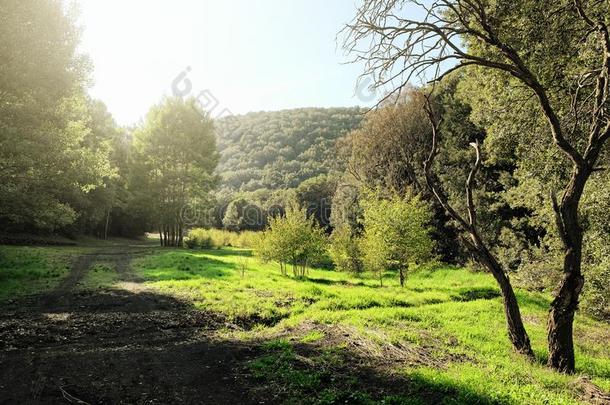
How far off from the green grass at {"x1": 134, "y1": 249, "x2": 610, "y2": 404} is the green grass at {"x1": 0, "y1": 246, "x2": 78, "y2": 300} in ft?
14.4

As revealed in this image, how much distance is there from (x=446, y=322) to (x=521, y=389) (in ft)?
21.3

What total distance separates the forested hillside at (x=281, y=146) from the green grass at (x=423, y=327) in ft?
232

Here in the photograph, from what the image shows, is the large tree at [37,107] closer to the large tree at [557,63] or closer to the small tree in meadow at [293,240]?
the small tree in meadow at [293,240]

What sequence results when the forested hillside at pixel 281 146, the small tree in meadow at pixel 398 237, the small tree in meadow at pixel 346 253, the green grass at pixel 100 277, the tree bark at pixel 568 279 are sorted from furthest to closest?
the forested hillside at pixel 281 146, the small tree in meadow at pixel 346 253, the small tree in meadow at pixel 398 237, the green grass at pixel 100 277, the tree bark at pixel 568 279

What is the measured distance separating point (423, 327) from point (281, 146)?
113214 mm

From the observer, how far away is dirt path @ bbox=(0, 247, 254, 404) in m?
6.75

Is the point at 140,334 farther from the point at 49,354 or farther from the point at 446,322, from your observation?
the point at 446,322

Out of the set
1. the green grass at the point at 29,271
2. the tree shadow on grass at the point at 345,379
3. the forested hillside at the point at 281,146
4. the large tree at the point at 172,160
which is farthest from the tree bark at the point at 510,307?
the forested hillside at the point at 281,146

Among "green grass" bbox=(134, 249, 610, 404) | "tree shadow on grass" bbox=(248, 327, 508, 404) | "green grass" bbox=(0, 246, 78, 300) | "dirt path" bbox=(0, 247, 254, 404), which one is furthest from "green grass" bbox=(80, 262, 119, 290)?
"tree shadow on grass" bbox=(248, 327, 508, 404)

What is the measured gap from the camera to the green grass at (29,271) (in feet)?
53.1

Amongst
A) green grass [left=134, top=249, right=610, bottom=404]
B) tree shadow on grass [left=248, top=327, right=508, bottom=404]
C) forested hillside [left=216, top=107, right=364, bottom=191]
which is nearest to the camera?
tree shadow on grass [left=248, top=327, right=508, bottom=404]

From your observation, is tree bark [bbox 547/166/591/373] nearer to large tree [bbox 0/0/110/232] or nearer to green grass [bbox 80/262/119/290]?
green grass [bbox 80/262/119/290]

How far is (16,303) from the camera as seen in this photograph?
1379 cm

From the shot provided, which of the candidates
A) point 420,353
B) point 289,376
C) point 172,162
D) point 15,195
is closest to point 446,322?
point 420,353
